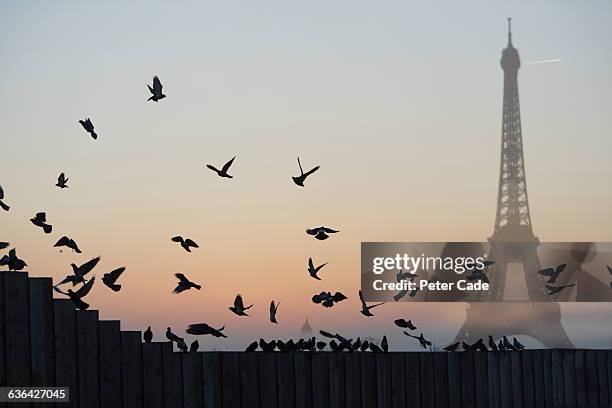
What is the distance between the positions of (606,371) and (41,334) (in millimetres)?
9565

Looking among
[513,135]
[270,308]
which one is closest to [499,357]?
[270,308]

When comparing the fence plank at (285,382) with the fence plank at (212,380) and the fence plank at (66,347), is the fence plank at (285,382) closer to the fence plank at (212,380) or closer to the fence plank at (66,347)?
the fence plank at (212,380)

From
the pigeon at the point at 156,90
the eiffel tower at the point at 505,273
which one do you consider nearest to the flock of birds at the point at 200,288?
the pigeon at the point at 156,90

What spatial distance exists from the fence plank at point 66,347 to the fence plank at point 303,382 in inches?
140

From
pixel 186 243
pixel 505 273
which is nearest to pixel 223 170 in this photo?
pixel 186 243

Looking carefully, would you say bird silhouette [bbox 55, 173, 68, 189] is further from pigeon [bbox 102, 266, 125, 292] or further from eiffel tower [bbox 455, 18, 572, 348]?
eiffel tower [bbox 455, 18, 572, 348]

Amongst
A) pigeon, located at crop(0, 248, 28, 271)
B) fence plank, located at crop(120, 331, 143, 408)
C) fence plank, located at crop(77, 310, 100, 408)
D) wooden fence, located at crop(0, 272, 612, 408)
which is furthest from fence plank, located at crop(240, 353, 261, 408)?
pigeon, located at crop(0, 248, 28, 271)

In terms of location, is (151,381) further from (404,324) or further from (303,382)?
(404,324)

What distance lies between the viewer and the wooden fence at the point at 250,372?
57.6 ft

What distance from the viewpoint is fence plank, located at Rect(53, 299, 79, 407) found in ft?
57.7

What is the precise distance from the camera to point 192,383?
18062 mm

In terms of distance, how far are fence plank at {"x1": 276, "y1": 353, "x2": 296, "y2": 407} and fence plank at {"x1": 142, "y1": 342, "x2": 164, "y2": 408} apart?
75.4 inches

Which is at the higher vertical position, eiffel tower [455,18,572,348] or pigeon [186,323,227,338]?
eiffel tower [455,18,572,348]

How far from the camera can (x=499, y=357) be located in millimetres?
18844
